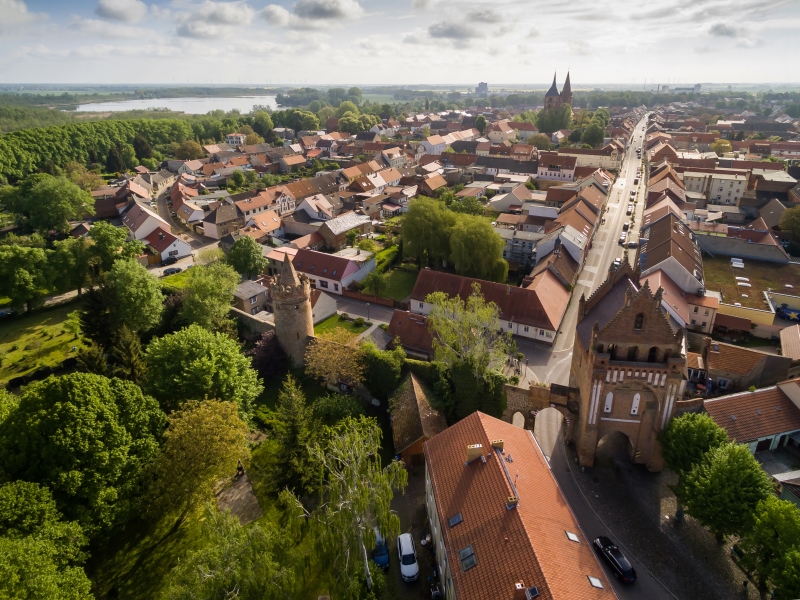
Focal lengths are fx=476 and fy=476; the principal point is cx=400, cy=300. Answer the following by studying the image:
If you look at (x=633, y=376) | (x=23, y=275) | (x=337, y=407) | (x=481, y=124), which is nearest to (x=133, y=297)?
(x=23, y=275)

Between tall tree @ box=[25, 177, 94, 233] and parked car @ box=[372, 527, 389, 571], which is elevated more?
tall tree @ box=[25, 177, 94, 233]

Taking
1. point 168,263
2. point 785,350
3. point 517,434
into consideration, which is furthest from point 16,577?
point 168,263

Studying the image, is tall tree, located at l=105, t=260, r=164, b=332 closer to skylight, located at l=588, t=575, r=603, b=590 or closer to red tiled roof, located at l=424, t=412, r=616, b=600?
red tiled roof, located at l=424, t=412, r=616, b=600

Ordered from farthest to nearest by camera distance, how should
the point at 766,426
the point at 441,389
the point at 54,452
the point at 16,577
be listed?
the point at 441,389
the point at 766,426
the point at 54,452
the point at 16,577

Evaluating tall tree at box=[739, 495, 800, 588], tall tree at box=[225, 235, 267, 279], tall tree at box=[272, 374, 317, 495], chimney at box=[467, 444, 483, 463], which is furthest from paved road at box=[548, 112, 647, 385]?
tall tree at box=[225, 235, 267, 279]

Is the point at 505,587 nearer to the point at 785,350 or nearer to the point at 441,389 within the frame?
the point at 441,389
